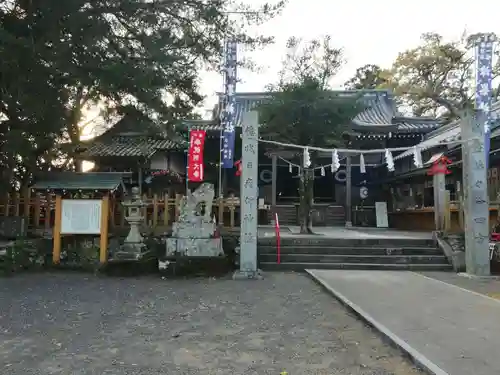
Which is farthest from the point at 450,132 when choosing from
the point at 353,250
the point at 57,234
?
the point at 57,234

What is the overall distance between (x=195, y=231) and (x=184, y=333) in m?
5.36

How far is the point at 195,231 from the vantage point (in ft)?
34.5

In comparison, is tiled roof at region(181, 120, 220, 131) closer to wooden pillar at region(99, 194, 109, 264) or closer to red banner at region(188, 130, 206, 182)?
red banner at region(188, 130, 206, 182)

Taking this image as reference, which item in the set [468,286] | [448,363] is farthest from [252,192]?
[448,363]

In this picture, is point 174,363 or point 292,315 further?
point 292,315

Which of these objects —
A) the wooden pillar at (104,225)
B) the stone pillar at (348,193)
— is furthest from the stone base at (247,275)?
the stone pillar at (348,193)

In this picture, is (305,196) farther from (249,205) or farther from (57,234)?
(57,234)

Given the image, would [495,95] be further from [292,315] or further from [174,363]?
[174,363]

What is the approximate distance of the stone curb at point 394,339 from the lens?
12.8ft

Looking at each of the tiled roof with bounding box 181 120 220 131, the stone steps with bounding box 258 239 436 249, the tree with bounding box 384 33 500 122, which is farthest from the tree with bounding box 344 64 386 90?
the stone steps with bounding box 258 239 436 249

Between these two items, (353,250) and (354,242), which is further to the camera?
(354,242)

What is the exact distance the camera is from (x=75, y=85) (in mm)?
9297

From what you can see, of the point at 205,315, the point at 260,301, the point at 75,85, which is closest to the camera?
the point at 205,315

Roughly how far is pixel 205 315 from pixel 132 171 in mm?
15296
